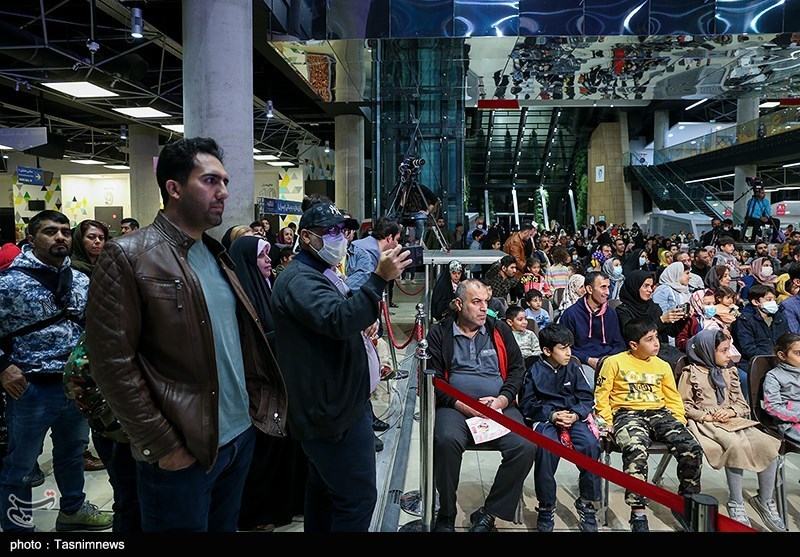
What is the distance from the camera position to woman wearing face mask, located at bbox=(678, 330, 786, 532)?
3.73m

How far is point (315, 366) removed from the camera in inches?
91.2

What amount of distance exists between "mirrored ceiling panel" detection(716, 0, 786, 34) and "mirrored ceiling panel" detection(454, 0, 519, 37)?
3.54 meters

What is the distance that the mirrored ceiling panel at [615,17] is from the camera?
392 inches

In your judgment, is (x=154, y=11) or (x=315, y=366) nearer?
(x=315, y=366)

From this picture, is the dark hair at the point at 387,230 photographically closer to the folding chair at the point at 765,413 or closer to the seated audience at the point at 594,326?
the seated audience at the point at 594,326

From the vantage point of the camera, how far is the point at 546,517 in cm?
355

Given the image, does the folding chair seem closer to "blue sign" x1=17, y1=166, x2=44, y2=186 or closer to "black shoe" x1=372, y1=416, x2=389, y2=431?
"black shoe" x1=372, y1=416, x2=389, y2=431

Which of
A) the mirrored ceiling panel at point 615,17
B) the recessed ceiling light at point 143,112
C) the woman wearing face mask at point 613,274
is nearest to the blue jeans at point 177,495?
the woman wearing face mask at point 613,274

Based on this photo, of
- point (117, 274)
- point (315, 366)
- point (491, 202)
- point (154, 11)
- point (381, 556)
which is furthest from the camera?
point (491, 202)

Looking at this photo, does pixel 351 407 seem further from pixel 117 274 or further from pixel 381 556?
pixel 117 274

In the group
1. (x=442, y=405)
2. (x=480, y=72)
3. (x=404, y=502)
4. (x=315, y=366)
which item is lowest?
(x=404, y=502)

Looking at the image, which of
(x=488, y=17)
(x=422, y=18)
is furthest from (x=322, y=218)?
(x=488, y=17)

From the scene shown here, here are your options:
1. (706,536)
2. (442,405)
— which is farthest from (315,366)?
(442,405)

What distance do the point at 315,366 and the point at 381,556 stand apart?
0.78 meters
